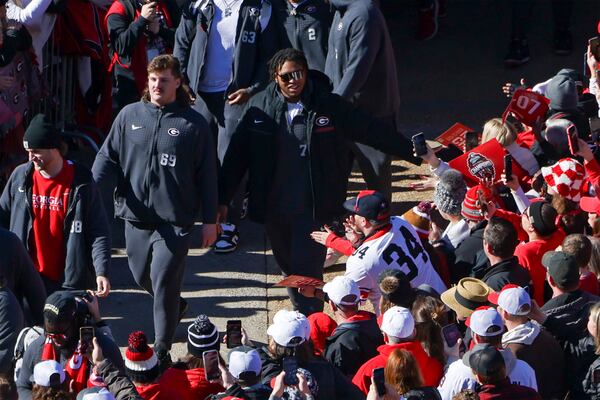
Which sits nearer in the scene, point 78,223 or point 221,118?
point 78,223

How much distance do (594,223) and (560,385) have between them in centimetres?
153

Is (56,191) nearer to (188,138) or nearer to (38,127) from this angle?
(38,127)

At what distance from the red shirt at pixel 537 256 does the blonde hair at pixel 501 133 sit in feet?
4.34

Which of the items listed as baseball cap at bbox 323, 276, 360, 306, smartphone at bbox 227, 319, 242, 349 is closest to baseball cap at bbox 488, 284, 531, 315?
baseball cap at bbox 323, 276, 360, 306

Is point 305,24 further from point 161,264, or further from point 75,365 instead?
point 75,365

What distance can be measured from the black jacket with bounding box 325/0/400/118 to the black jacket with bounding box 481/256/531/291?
2.40m

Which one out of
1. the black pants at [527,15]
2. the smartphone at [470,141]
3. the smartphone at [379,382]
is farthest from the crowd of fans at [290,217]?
the black pants at [527,15]

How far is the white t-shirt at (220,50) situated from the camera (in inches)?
402

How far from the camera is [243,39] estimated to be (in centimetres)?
1013

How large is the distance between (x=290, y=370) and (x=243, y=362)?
0.22 meters

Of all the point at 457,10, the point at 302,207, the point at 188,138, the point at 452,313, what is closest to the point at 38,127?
the point at 188,138

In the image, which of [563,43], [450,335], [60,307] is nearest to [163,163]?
[60,307]

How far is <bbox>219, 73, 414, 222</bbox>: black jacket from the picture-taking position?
875cm

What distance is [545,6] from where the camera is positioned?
51.1 ft
